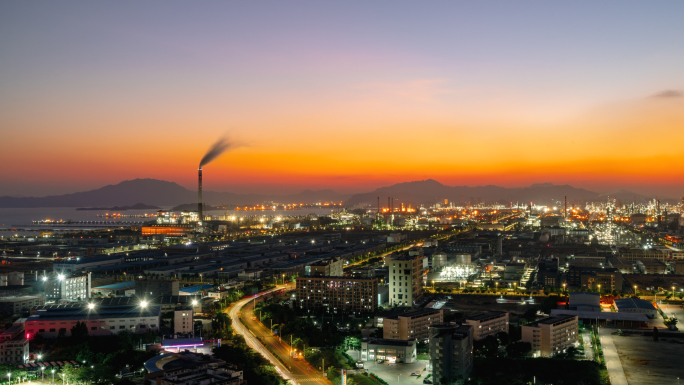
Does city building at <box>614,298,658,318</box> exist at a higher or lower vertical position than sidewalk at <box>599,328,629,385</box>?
higher

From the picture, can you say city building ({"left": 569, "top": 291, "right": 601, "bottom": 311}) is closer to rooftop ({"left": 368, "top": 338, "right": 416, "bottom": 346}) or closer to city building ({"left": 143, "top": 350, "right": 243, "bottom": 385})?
rooftop ({"left": 368, "top": 338, "right": 416, "bottom": 346})

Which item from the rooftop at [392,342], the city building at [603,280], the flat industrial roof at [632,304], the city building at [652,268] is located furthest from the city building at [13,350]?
the city building at [652,268]

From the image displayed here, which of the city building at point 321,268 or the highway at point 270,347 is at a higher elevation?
the city building at point 321,268

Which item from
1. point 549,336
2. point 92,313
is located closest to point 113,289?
point 92,313

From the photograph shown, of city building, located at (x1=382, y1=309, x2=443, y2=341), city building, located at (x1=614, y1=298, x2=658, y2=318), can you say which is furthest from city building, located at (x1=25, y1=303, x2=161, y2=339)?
city building, located at (x1=614, y1=298, x2=658, y2=318)

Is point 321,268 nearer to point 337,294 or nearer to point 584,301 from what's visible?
point 337,294

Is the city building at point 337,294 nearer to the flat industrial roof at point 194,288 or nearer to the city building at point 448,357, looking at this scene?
the flat industrial roof at point 194,288

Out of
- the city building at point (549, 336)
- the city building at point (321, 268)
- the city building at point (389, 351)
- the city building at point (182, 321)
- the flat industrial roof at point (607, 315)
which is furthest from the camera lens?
the city building at point (321, 268)

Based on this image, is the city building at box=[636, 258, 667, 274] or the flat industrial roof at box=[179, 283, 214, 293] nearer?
the flat industrial roof at box=[179, 283, 214, 293]
